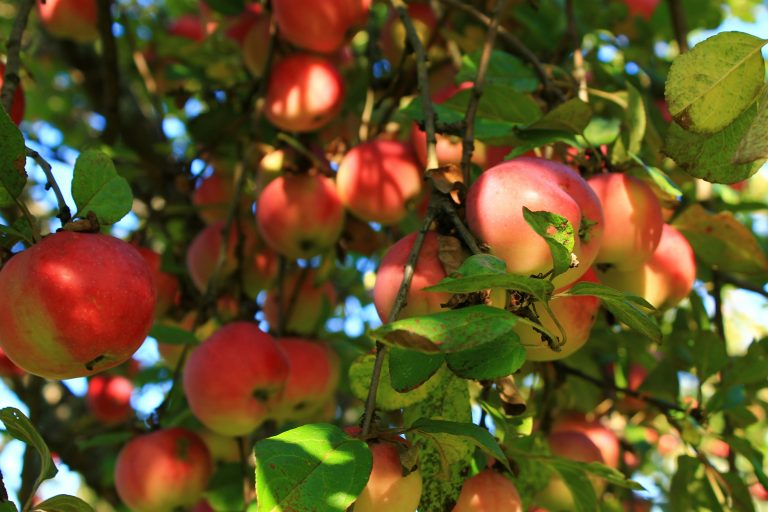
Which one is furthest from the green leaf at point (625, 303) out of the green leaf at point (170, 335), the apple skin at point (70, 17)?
the apple skin at point (70, 17)

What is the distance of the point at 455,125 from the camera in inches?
37.7

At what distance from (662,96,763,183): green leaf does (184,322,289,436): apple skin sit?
27.5 inches

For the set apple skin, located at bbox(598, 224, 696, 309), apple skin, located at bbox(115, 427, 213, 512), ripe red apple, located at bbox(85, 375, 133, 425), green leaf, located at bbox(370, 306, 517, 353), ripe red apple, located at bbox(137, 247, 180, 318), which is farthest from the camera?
ripe red apple, located at bbox(85, 375, 133, 425)

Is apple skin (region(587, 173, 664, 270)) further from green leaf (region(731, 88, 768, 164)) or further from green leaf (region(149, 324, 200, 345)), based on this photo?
green leaf (region(149, 324, 200, 345))

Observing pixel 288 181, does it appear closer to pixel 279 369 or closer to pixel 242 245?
pixel 242 245

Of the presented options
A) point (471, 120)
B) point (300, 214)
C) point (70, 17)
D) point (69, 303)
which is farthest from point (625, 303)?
point (70, 17)

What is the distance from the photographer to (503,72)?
122 centimetres

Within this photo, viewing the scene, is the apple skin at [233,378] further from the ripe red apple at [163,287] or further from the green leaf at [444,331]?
the green leaf at [444,331]

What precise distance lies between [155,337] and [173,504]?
0.35m

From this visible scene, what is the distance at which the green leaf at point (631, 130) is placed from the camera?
1012mm

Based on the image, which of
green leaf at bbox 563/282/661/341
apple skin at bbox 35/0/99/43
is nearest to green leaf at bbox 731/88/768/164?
green leaf at bbox 563/282/661/341

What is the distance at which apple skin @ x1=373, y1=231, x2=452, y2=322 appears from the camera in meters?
0.77

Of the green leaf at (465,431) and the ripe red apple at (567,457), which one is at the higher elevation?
the green leaf at (465,431)

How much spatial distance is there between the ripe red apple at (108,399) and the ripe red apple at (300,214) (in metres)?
0.88
